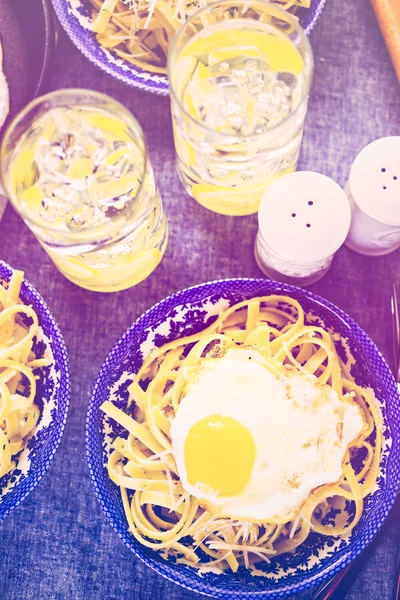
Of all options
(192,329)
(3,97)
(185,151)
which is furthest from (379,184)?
(3,97)

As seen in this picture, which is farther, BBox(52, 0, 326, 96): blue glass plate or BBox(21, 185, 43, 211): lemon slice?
BBox(52, 0, 326, 96): blue glass plate

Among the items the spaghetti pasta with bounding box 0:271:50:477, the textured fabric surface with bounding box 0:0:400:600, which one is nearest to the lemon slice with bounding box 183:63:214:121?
the textured fabric surface with bounding box 0:0:400:600

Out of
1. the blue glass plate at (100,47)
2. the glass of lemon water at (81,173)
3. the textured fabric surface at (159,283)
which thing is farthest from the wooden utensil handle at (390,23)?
the glass of lemon water at (81,173)

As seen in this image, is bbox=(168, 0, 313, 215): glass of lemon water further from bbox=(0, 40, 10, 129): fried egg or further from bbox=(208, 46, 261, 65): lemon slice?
bbox=(0, 40, 10, 129): fried egg

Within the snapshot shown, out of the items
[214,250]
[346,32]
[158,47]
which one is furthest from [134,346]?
[346,32]

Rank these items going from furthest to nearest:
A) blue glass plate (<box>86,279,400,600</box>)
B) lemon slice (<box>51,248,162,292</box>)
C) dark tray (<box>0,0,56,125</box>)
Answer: dark tray (<box>0,0,56,125</box>)
lemon slice (<box>51,248,162,292</box>)
blue glass plate (<box>86,279,400,600</box>)

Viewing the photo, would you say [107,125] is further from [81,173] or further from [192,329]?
[192,329]

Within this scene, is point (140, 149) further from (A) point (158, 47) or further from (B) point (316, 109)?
(B) point (316, 109)
